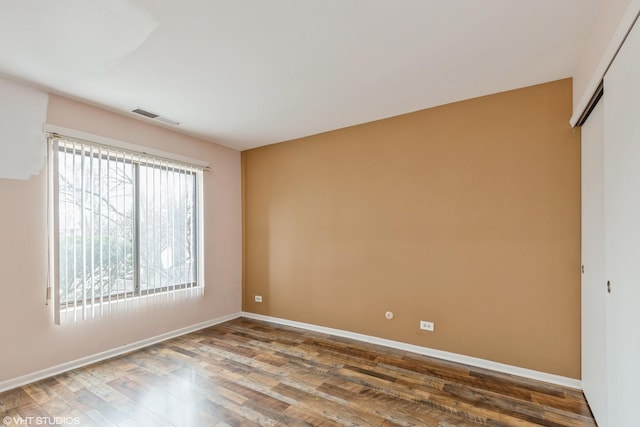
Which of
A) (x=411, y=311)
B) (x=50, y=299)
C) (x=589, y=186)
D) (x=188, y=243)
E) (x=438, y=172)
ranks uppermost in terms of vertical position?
(x=438, y=172)

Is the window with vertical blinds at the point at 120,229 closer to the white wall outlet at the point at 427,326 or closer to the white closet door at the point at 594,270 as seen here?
the white wall outlet at the point at 427,326

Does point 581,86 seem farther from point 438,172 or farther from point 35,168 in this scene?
point 35,168

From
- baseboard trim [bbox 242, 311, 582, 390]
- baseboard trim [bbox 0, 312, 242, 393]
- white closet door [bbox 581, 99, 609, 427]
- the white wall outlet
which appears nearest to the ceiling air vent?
baseboard trim [bbox 0, 312, 242, 393]

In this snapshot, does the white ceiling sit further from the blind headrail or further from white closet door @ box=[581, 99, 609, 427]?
white closet door @ box=[581, 99, 609, 427]

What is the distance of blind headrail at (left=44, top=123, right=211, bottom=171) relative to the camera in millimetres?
2811

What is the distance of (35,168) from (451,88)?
12.5ft

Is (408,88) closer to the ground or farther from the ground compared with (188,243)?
farther from the ground

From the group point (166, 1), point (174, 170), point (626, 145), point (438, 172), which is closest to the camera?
point (626, 145)

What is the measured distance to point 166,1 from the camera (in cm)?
168

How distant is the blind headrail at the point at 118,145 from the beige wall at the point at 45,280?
0.24 feet

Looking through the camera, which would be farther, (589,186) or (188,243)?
(188,243)

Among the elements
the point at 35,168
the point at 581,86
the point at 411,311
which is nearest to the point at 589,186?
the point at 581,86

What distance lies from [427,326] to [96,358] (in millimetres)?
3406

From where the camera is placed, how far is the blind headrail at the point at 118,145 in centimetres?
281
